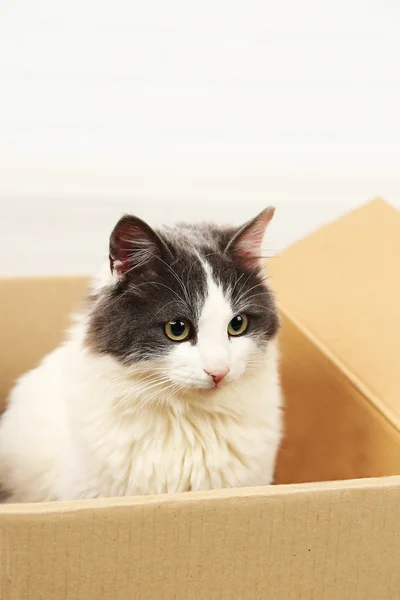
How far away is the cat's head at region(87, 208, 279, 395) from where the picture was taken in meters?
1.04

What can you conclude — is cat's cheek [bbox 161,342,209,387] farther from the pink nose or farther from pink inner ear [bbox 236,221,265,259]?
pink inner ear [bbox 236,221,265,259]

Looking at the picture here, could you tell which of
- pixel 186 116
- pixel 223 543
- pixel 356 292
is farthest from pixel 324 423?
pixel 186 116

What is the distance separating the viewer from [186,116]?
2420 mm

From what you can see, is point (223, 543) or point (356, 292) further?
point (356, 292)

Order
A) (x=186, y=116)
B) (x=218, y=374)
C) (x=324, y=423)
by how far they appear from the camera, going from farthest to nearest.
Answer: (x=186, y=116) → (x=324, y=423) → (x=218, y=374)

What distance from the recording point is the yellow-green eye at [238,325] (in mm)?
1120

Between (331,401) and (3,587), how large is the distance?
0.81 metres

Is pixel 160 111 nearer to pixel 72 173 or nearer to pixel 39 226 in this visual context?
pixel 72 173

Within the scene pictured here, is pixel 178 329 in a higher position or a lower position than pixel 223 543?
higher

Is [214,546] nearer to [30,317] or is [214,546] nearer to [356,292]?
[356,292]

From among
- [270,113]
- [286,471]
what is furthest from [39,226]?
[286,471]

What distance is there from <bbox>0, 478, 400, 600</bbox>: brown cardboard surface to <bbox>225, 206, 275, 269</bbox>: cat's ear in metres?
0.43

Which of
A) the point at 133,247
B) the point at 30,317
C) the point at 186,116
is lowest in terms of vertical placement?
the point at 30,317

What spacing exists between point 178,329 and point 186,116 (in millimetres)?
1499
